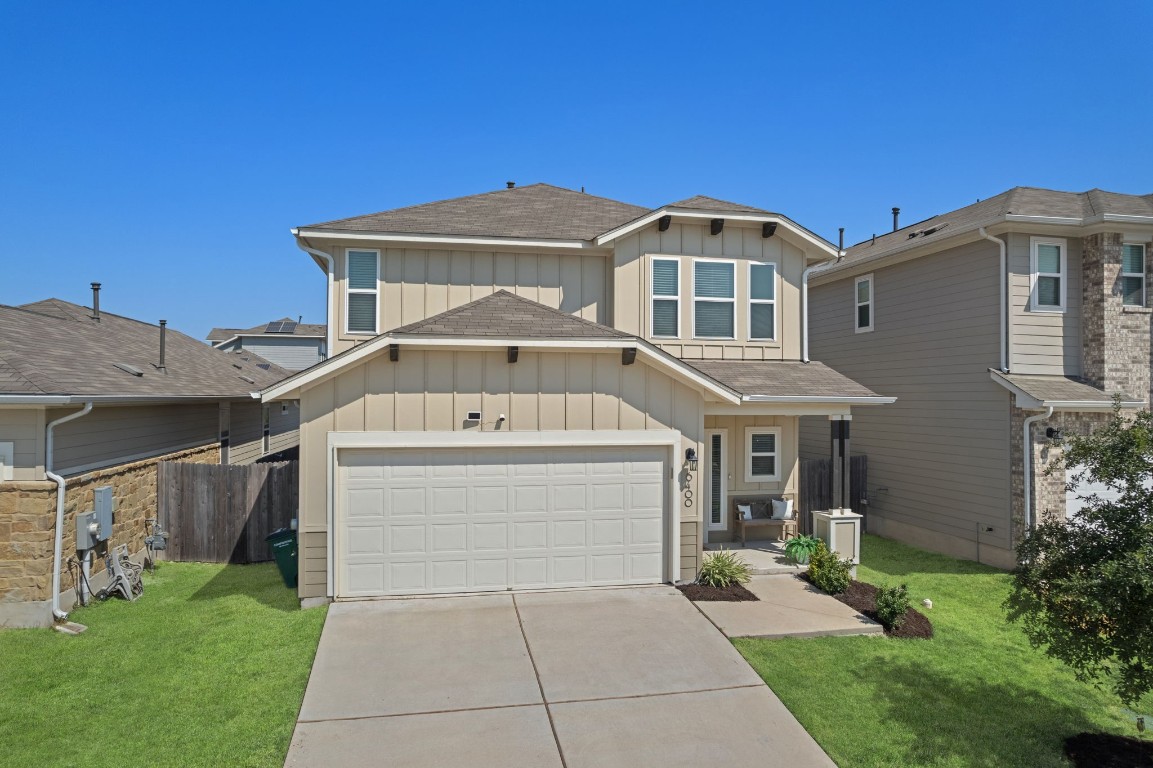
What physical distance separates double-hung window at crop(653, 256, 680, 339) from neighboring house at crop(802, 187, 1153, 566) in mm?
5660

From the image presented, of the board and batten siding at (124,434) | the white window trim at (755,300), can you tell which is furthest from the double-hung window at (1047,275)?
the board and batten siding at (124,434)

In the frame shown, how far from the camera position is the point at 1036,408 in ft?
35.0

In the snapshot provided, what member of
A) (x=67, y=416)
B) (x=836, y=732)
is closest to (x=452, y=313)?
(x=67, y=416)

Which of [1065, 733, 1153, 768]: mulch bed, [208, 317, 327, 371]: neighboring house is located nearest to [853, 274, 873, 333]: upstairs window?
[1065, 733, 1153, 768]: mulch bed

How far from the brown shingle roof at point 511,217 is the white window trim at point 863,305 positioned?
19.4 feet

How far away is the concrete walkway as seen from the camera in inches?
299

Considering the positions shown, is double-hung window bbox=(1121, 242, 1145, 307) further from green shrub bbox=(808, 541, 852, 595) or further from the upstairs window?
green shrub bbox=(808, 541, 852, 595)

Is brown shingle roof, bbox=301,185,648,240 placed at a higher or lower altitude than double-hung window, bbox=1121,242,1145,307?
higher

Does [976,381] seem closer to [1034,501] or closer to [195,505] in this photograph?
[1034,501]

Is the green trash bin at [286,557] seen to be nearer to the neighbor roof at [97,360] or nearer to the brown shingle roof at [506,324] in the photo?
the neighbor roof at [97,360]

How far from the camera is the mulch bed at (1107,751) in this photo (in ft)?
16.8

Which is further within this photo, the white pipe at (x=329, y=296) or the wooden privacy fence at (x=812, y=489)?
the wooden privacy fence at (x=812, y=489)

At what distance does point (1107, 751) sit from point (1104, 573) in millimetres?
1939

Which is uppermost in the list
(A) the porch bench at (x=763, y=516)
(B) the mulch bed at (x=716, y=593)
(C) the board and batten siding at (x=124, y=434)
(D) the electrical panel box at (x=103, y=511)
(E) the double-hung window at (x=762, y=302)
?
(E) the double-hung window at (x=762, y=302)
